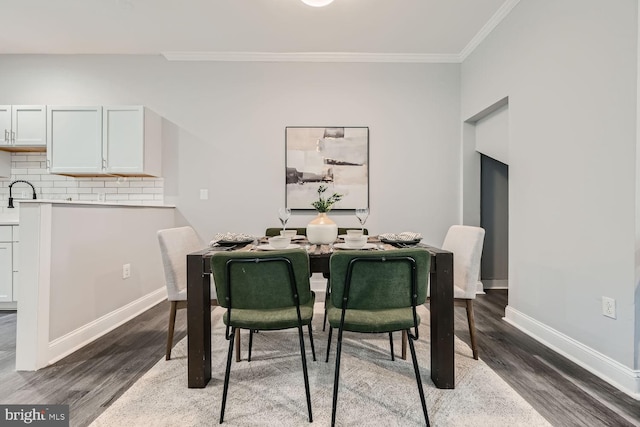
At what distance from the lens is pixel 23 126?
3.29 metres

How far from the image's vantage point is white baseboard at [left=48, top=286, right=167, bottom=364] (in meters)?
2.01

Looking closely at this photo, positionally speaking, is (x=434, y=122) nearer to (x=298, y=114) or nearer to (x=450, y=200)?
(x=450, y=200)

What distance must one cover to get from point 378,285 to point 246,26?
2861 millimetres

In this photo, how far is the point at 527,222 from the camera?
2496mm

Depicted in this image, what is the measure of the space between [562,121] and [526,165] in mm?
460

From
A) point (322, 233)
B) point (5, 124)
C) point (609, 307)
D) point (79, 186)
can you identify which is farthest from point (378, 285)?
point (5, 124)

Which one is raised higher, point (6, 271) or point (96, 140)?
point (96, 140)

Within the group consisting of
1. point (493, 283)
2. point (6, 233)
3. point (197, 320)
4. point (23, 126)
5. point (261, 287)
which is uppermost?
point (23, 126)

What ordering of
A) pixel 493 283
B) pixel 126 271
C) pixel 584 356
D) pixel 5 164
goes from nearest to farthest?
pixel 584 356 < pixel 126 271 < pixel 5 164 < pixel 493 283

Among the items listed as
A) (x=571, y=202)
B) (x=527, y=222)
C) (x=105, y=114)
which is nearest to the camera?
(x=571, y=202)

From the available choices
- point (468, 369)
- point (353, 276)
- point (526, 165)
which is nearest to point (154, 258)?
point (353, 276)

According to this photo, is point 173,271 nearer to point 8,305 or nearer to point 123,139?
point 123,139

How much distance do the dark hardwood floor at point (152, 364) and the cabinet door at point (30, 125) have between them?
→ 1.96 metres

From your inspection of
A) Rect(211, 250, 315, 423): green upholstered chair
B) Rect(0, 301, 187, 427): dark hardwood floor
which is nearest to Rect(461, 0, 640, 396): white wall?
Rect(211, 250, 315, 423): green upholstered chair
